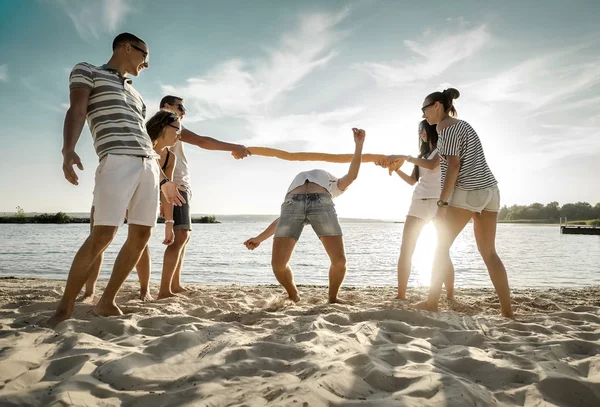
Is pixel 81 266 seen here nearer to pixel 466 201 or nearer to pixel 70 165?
pixel 70 165

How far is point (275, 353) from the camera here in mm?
2506

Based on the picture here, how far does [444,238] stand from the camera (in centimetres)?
407

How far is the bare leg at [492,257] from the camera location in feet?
12.9

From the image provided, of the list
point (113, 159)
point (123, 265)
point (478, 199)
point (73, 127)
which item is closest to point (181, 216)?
point (123, 265)

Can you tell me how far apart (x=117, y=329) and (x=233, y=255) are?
1098cm

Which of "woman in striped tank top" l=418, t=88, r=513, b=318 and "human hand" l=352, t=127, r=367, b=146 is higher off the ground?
"human hand" l=352, t=127, r=367, b=146

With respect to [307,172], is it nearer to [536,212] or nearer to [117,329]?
[117,329]

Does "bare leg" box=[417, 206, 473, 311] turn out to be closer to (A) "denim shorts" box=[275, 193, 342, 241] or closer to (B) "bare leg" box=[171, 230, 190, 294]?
(A) "denim shorts" box=[275, 193, 342, 241]

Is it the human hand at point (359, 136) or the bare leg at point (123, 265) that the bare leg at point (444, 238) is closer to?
the human hand at point (359, 136)

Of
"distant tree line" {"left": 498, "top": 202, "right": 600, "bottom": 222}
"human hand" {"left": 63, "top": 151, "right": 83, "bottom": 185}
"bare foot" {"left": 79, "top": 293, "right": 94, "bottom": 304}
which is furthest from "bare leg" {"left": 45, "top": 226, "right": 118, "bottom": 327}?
"distant tree line" {"left": 498, "top": 202, "right": 600, "bottom": 222}

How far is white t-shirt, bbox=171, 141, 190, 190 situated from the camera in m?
5.01

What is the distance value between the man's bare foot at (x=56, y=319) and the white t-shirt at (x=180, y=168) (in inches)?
85.5

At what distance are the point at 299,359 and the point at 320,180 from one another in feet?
8.07

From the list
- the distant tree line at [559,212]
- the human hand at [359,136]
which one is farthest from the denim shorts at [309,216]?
the distant tree line at [559,212]
